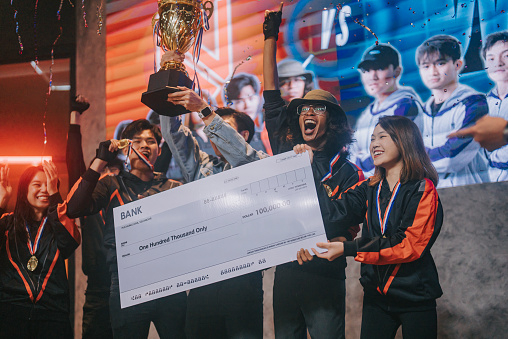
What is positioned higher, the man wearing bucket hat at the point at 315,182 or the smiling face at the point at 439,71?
the smiling face at the point at 439,71

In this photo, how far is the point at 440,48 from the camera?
8.52ft

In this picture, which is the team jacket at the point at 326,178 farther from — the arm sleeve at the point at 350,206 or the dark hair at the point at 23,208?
the dark hair at the point at 23,208

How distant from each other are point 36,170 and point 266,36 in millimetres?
1397

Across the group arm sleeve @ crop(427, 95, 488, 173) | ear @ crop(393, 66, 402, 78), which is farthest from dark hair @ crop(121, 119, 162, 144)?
arm sleeve @ crop(427, 95, 488, 173)

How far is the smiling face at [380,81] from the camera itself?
2680mm

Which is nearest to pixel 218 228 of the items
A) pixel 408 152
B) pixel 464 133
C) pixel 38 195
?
pixel 408 152

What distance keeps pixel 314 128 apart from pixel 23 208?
154cm

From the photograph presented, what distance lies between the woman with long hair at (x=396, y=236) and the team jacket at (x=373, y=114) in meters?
0.64

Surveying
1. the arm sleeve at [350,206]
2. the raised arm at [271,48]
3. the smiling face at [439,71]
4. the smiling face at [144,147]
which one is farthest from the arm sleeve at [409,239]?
the smiling face at [144,147]

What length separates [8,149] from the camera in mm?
3594

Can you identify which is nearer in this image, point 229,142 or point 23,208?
point 229,142

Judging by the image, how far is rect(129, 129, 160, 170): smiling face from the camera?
249cm

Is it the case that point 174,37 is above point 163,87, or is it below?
above

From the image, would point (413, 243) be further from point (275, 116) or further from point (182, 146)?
point (182, 146)
